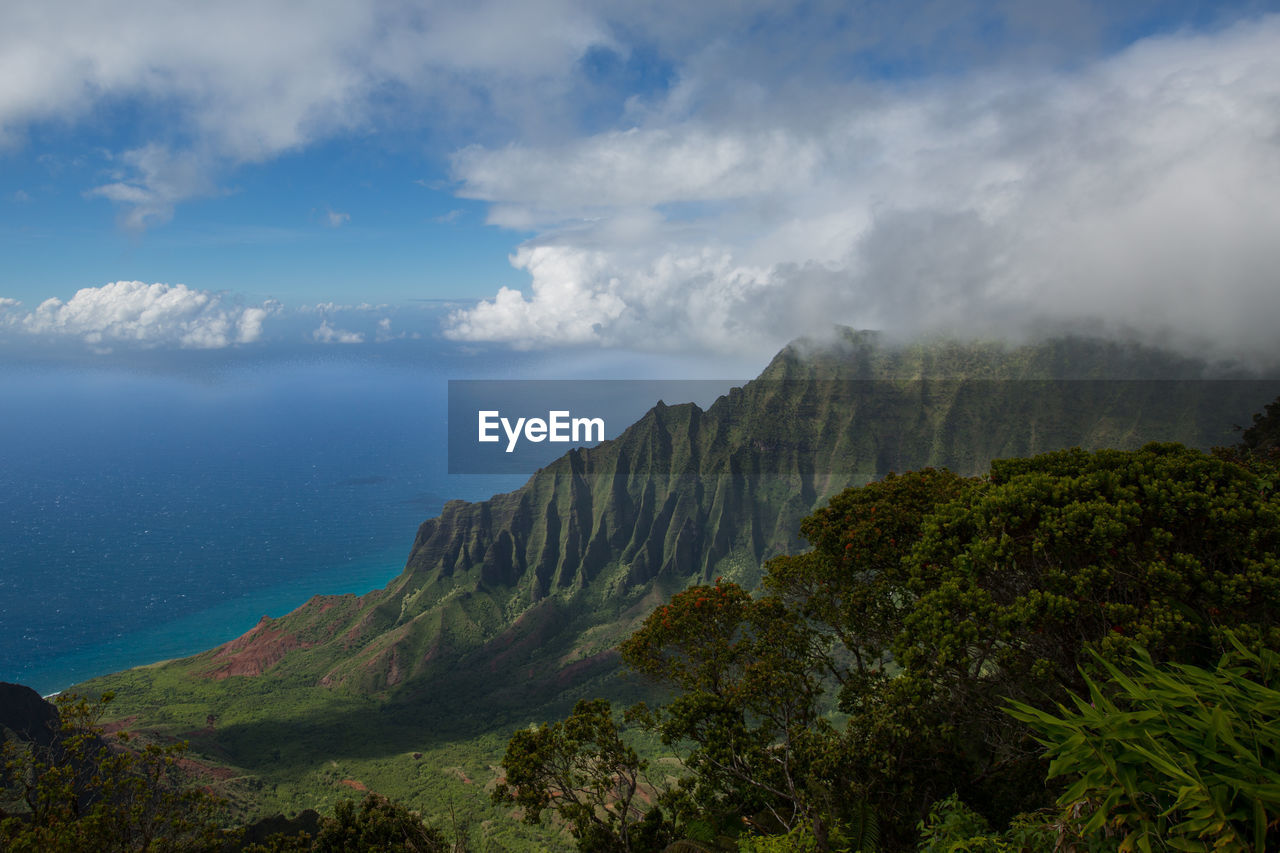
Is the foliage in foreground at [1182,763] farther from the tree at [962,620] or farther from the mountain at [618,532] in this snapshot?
the mountain at [618,532]

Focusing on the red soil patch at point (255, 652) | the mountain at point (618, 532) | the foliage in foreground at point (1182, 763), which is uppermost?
the foliage in foreground at point (1182, 763)

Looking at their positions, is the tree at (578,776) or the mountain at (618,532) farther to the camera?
the mountain at (618,532)

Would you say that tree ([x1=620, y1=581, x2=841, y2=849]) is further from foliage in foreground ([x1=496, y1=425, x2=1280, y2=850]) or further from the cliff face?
the cliff face

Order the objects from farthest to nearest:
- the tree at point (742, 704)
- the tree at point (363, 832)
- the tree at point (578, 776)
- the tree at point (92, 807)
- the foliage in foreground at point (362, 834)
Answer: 1. the tree at point (363, 832)
2. the foliage in foreground at point (362, 834)
3. the tree at point (578, 776)
4. the tree at point (742, 704)
5. the tree at point (92, 807)

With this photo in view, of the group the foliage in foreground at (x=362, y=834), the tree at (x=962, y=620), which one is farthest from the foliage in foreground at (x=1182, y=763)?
the foliage in foreground at (x=362, y=834)

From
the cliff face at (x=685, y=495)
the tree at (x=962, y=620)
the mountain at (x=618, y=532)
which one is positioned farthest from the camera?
the cliff face at (x=685, y=495)

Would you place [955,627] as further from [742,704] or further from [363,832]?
[363,832]
